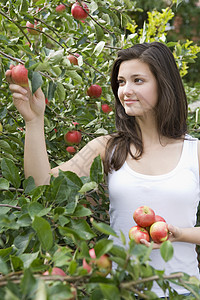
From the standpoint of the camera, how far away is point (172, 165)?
1.42m

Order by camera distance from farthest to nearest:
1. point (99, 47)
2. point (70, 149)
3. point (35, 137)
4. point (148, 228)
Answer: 1. point (70, 149)
2. point (99, 47)
3. point (35, 137)
4. point (148, 228)

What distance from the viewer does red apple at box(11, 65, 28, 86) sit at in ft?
3.89

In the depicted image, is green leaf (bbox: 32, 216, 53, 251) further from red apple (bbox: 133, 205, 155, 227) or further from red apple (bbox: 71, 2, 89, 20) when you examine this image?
red apple (bbox: 71, 2, 89, 20)

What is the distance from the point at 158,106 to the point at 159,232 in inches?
22.7

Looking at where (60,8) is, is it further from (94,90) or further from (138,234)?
(138,234)

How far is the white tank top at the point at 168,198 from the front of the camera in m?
1.34

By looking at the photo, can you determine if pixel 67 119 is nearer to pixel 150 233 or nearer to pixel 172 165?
pixel 172 165

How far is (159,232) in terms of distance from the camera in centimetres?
110

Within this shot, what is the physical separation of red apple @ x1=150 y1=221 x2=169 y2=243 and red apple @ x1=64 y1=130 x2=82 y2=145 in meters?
0.72

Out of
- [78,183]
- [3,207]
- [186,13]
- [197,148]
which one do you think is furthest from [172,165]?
[186,13]

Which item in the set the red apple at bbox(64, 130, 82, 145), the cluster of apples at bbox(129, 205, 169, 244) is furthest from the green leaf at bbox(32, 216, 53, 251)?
the red apple at bbox(64, 130, 82, 145)

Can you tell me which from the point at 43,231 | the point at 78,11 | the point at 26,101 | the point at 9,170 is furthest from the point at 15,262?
the point at 78,11

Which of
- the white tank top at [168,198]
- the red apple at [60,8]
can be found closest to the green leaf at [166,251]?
the white tank top at [168,198]

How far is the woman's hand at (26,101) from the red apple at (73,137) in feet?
1.36
